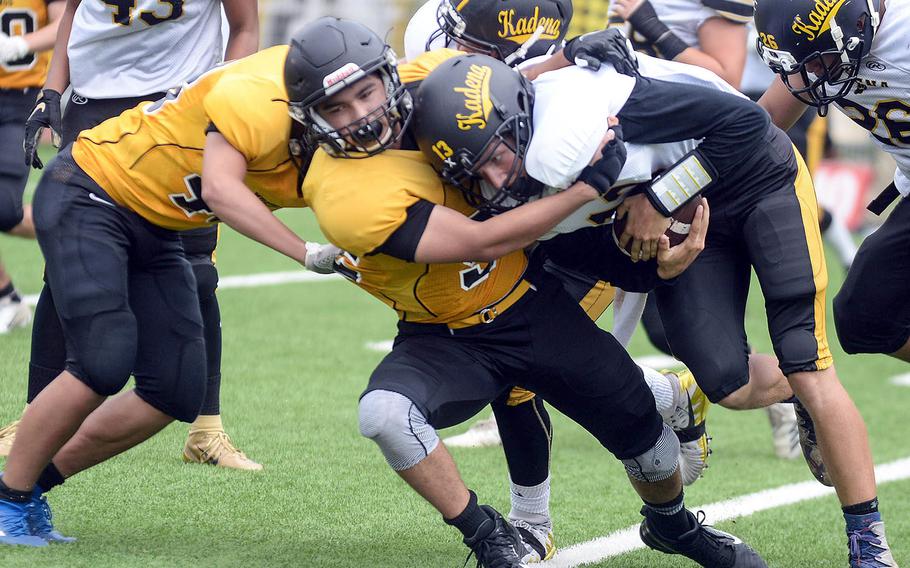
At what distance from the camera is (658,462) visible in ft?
11.3

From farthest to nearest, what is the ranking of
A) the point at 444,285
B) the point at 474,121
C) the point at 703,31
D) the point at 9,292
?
1. the point at 9,292
2. the point at 703,31
3. the point at 444,285
4. the point at 474,121

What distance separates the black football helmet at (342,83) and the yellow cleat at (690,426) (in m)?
1.47

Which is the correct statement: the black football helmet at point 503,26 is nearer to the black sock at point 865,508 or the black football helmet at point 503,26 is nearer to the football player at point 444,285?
the football player at point 444,285

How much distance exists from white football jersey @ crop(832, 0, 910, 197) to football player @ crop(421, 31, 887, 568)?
0.30 meters

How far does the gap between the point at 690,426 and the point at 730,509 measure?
1.28ft

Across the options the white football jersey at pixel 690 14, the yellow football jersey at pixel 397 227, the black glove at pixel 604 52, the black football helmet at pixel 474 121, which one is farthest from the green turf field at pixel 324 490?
the white football jersey at pixel 690 14

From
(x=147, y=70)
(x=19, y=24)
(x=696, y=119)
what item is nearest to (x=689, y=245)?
(x=696, y=119)

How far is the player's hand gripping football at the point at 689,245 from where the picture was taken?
3332 mm

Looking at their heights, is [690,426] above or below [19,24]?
below

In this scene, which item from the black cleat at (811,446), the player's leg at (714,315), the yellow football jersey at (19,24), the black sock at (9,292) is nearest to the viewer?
the player's leg at (714,315)

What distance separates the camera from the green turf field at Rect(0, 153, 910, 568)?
3.59 m

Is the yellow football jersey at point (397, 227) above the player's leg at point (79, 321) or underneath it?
above

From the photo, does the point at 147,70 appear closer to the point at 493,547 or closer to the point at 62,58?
the point at 62,58

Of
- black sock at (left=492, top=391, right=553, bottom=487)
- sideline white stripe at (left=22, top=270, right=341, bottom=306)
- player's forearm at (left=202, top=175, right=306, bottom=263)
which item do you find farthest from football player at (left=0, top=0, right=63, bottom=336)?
black sock at (left=492, top=391, right=553, bottom=487)
